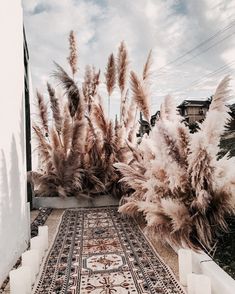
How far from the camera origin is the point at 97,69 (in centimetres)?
468

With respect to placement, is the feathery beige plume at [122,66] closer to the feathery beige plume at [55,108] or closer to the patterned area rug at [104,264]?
the feathery beige plume at [55,108]

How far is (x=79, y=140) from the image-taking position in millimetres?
3988

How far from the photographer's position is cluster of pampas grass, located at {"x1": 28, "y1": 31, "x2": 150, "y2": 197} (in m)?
3.99

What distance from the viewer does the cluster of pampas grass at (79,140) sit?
157 inches

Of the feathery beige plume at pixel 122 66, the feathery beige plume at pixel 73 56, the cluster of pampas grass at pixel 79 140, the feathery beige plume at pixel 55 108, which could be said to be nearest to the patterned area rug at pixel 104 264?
the cluster of pampas grass at pixel 79 140

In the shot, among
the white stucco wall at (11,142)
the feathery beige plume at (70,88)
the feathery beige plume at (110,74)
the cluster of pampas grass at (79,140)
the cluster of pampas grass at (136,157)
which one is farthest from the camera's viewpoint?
the feathery beige plume at (110,74)

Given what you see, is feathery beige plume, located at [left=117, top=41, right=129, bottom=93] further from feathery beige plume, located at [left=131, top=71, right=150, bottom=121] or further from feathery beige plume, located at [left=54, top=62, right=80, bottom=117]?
feathery beige plume, located at [left=131, top=71, right=150, bottom=121]

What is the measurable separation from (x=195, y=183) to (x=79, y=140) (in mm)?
2339

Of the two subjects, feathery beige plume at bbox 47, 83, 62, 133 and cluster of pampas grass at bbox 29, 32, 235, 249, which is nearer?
cluster of pampas grass at bbox 29, 32, 235, 249

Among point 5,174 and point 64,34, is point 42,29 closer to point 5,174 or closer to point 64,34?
point 64,34

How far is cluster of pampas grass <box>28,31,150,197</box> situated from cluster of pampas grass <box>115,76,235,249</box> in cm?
195

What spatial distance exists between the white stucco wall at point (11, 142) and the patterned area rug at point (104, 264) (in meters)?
0.28

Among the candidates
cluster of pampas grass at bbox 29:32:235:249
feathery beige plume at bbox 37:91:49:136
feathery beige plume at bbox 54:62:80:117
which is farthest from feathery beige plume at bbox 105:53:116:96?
feathery beige plume at bbox 37:91:49:136

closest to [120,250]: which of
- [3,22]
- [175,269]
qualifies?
[175,269]
